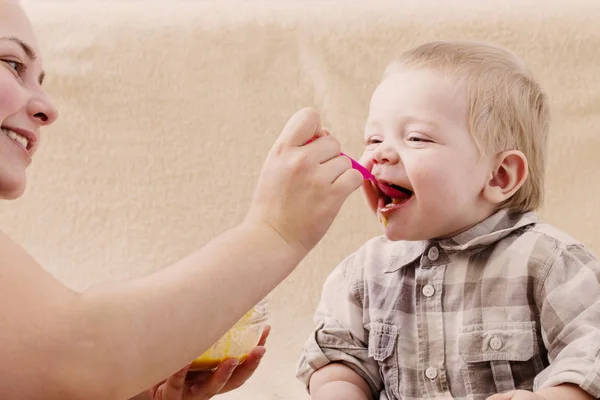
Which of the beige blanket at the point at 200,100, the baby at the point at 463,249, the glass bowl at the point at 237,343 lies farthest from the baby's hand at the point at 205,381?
the beige blanket at the point at 200,100

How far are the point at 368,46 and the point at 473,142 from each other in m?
0.75

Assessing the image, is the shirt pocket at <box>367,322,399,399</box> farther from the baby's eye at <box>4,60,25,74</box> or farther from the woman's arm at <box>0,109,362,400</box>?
the baby's eye at <box>4,60,25,74</box>

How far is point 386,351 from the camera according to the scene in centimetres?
119

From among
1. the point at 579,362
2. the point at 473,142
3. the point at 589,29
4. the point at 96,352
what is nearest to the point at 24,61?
the point at 96,352

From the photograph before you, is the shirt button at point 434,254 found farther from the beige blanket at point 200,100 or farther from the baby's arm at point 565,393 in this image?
the beige blanket at point 200,100

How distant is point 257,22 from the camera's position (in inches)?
74.4

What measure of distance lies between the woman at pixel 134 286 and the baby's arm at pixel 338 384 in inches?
13.8

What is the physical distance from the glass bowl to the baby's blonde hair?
35 centimetres

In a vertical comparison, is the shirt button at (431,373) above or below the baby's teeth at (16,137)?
below

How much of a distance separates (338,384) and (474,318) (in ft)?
0.65

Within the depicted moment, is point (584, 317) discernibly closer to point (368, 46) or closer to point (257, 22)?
point (368, 46)

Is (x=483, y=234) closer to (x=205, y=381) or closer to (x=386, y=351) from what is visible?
(x=386, y=351)

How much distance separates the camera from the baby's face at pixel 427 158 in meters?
1.12

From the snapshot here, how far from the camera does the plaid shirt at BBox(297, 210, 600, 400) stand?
1.07m
